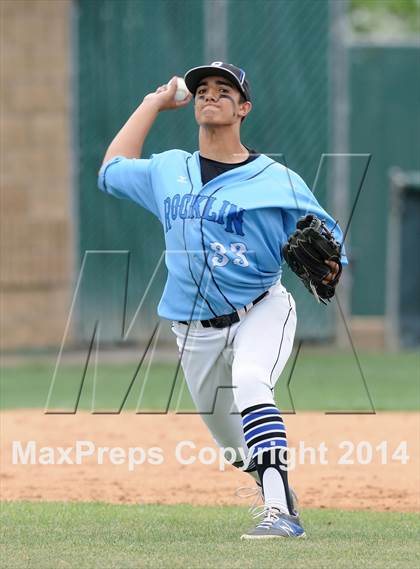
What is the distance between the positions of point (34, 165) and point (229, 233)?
907cm

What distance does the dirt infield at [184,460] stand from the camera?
6.89m

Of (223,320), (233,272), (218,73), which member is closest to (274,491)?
(223,320)

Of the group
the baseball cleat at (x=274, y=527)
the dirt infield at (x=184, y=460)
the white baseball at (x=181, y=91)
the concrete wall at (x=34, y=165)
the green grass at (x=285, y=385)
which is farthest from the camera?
the concrete wall at (x=34, y=165)

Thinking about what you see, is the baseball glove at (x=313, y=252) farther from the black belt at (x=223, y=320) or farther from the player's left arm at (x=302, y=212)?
the black belt at (x=223, y=320)

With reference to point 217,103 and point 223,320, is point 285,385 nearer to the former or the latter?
point 223,320

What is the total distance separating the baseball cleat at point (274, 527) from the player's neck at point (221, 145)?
1444 mm

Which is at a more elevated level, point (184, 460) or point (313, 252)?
point (313, 252)

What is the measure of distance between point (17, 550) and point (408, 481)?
116 inches

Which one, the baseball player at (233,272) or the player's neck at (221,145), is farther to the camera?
the player's neck at (221,145)

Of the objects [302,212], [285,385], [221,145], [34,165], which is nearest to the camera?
[302,212]

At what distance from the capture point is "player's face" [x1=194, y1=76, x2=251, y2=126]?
211 inches

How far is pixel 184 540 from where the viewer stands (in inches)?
205

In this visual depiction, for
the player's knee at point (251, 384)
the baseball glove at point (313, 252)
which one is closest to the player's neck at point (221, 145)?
the baseball glove at point (313, 252)

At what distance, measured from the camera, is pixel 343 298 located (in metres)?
14.1
